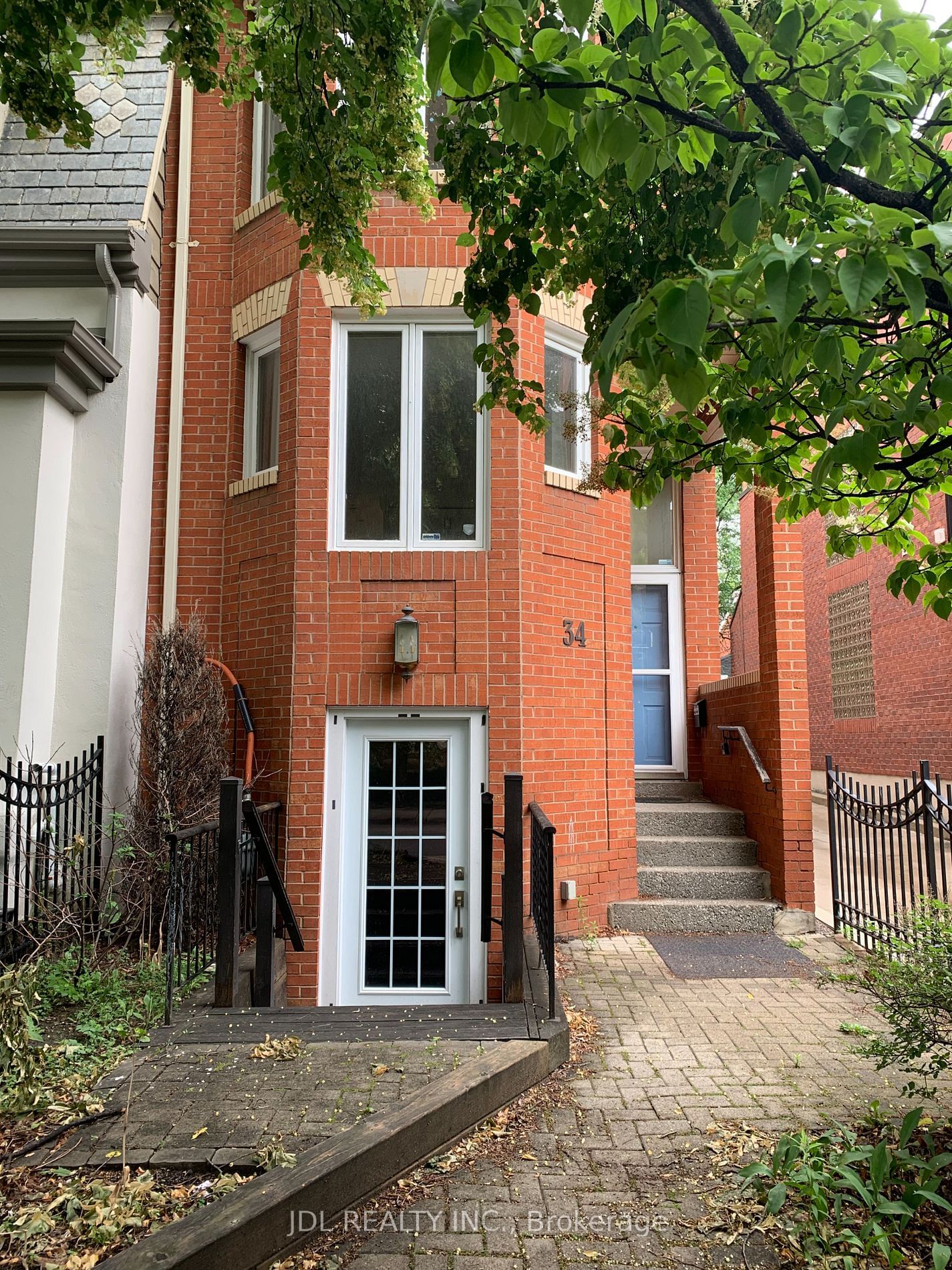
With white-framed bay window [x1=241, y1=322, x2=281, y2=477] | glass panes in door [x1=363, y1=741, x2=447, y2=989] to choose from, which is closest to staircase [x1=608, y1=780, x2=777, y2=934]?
glass panes in door [x1=363, y1=741, x2=447, y2=989]

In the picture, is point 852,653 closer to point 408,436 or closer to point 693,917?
Result: point 693,917

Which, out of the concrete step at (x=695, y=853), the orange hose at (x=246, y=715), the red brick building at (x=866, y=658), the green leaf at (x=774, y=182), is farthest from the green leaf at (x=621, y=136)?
the red brick building at (x=866, y=658)

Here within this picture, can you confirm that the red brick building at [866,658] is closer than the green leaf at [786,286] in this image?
No

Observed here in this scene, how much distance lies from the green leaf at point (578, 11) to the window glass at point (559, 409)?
5426 millimetres

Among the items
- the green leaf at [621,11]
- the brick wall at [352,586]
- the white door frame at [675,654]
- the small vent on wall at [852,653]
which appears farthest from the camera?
the small vent on wall at [852,653]

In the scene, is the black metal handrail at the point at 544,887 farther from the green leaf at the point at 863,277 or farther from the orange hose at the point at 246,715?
the green leaf at the point at 863,277

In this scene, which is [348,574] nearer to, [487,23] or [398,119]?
[398,119]

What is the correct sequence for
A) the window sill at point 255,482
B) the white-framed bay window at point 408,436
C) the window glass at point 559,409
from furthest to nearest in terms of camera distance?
the window glass at point 559,409
the window sill at point 255,482
the white-framed bay window at point 408,436

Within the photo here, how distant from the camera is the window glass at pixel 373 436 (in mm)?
6926

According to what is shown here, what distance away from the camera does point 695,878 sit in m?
7.29

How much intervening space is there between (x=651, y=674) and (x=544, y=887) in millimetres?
4731

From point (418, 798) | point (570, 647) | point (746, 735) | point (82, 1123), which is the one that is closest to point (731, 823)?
point (746, 735)

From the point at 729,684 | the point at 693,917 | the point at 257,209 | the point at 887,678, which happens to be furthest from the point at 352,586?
the point at 887,678

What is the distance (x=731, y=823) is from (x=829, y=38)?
6616 millimetres
